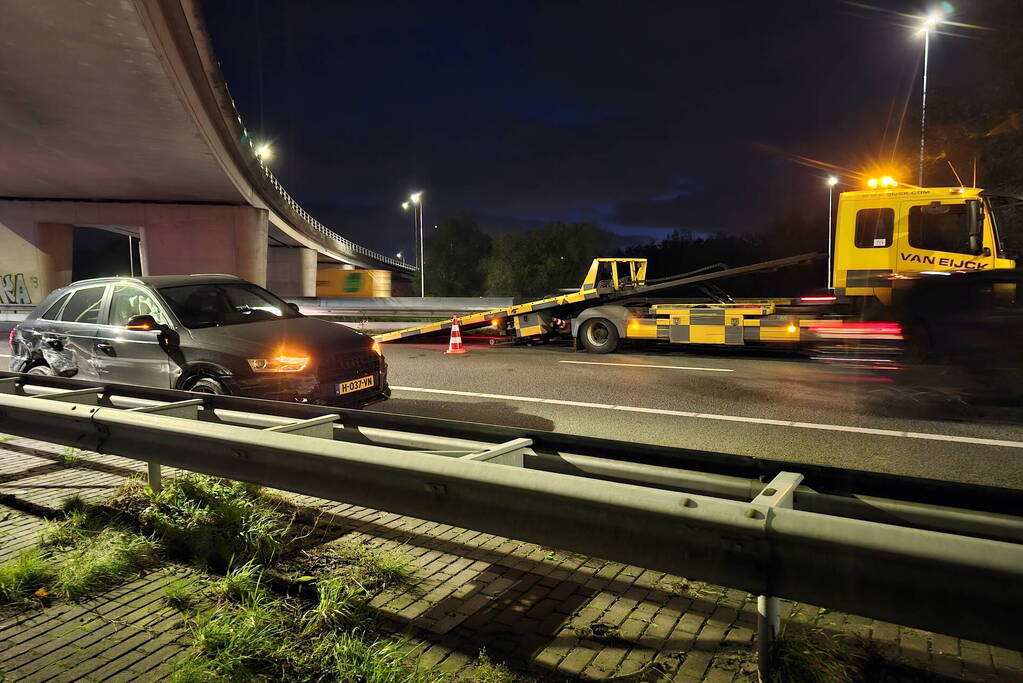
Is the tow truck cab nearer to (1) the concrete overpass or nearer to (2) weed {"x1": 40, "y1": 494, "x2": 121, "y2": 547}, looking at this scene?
(2) weed {"x1": 40, "y1": 494, "x2": 121, "y2": 547}

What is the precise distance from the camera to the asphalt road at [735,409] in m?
6.00

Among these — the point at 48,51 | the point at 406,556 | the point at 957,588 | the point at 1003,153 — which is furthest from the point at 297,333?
the point at 1003,153

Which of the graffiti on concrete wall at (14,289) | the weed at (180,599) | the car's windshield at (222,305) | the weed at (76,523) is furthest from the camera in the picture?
the graffiti on concrete wall at (14,289)

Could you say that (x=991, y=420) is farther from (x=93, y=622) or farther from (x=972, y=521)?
(x=93, y=622)

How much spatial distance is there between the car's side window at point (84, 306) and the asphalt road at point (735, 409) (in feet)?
10.5

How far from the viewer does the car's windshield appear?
21.7 feet

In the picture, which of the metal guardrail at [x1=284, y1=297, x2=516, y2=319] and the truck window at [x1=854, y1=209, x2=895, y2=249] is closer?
the truck window at [x1=854, y1=209, x2=895, y2=249]

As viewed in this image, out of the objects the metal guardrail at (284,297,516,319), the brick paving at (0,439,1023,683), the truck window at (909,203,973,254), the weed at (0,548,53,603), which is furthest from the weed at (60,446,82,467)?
the metal guardrail at (284,297,516,319)

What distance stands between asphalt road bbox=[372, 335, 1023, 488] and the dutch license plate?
123 centimetres

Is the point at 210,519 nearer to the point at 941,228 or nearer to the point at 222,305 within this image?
the point at 222,305

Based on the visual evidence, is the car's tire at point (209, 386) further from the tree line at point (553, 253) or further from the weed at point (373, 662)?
the tree line at point (553, 253)

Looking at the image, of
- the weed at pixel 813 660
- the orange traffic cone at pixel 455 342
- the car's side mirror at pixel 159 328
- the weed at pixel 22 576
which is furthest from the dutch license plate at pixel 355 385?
the orange traffic cone at pixel 455 342

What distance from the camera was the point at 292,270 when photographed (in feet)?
224

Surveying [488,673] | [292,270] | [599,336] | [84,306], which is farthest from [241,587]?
[292,270]
